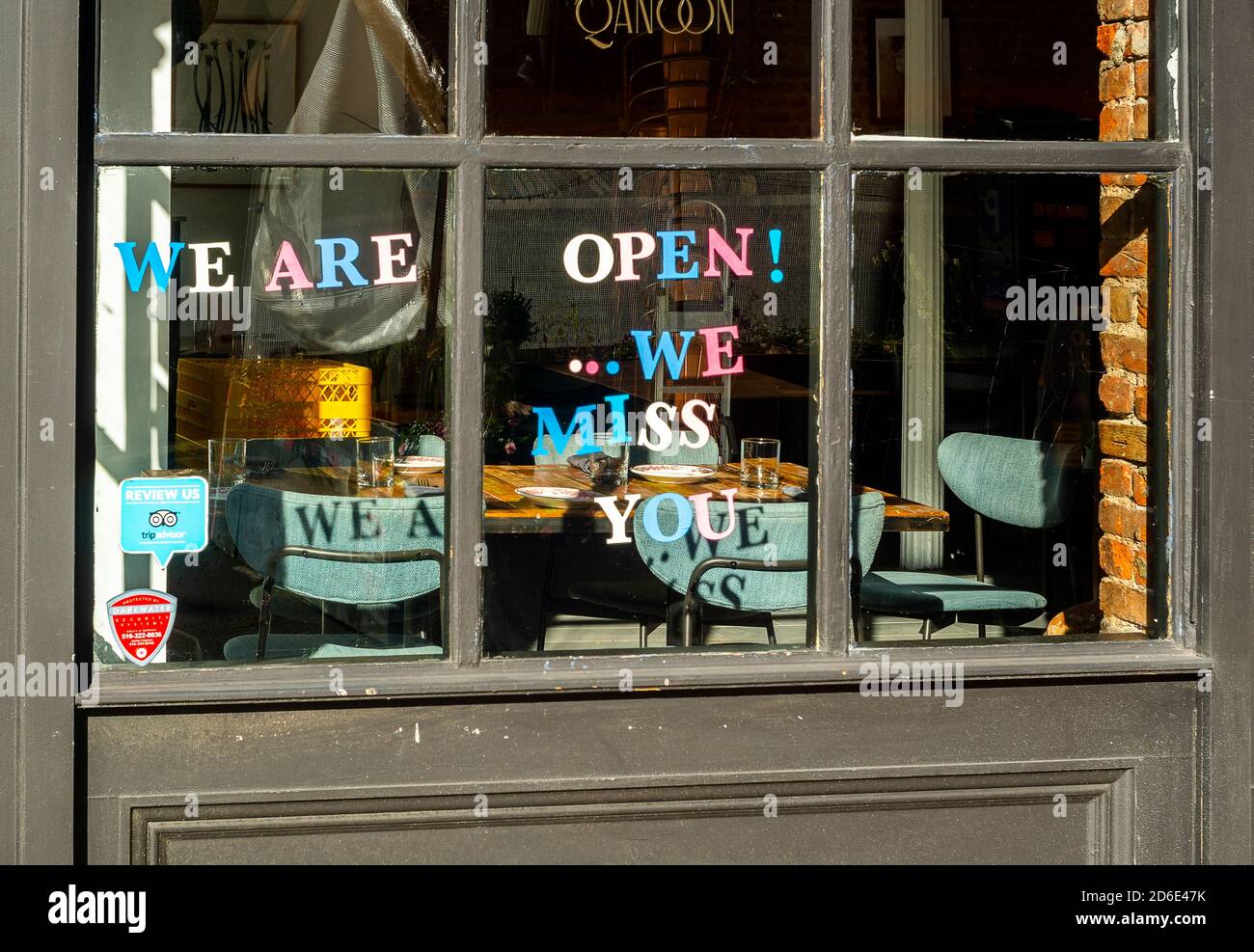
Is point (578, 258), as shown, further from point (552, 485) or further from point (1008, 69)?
point (1008, 69)

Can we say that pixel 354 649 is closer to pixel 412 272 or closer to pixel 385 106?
pixel 412 272

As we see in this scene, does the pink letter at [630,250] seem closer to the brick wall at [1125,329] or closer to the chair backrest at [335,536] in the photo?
the chair backrest at [335,536]

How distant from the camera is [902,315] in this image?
3340 mm

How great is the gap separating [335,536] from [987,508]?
5.58 ft

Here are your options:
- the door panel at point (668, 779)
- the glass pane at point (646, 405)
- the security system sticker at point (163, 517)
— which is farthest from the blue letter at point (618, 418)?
the security system sticker at point (163, 517)

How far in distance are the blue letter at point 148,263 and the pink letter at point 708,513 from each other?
118 centimetres

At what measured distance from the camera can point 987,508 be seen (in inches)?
132

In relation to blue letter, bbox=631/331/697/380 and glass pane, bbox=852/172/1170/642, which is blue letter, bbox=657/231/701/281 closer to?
blue letter, bbox=631/331/697/380

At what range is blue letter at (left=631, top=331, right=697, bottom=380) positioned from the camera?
9.52ft

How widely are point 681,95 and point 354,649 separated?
1.74 metres

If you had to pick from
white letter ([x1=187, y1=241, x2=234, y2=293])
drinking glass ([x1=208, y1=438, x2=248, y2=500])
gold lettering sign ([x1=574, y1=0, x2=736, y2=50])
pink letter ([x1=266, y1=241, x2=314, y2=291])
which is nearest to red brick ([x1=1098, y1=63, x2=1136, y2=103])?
gold lettering sign ([x1=574, y1=0, x2=736, y2=50])

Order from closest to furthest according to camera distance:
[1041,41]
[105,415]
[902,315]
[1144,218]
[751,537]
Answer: [105,415] < [1144,218] < [751,537] < [1041,41] < [902,315]

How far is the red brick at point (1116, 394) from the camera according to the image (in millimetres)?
2672

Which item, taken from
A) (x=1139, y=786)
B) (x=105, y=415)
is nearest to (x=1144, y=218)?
(x=1139, y=786)
